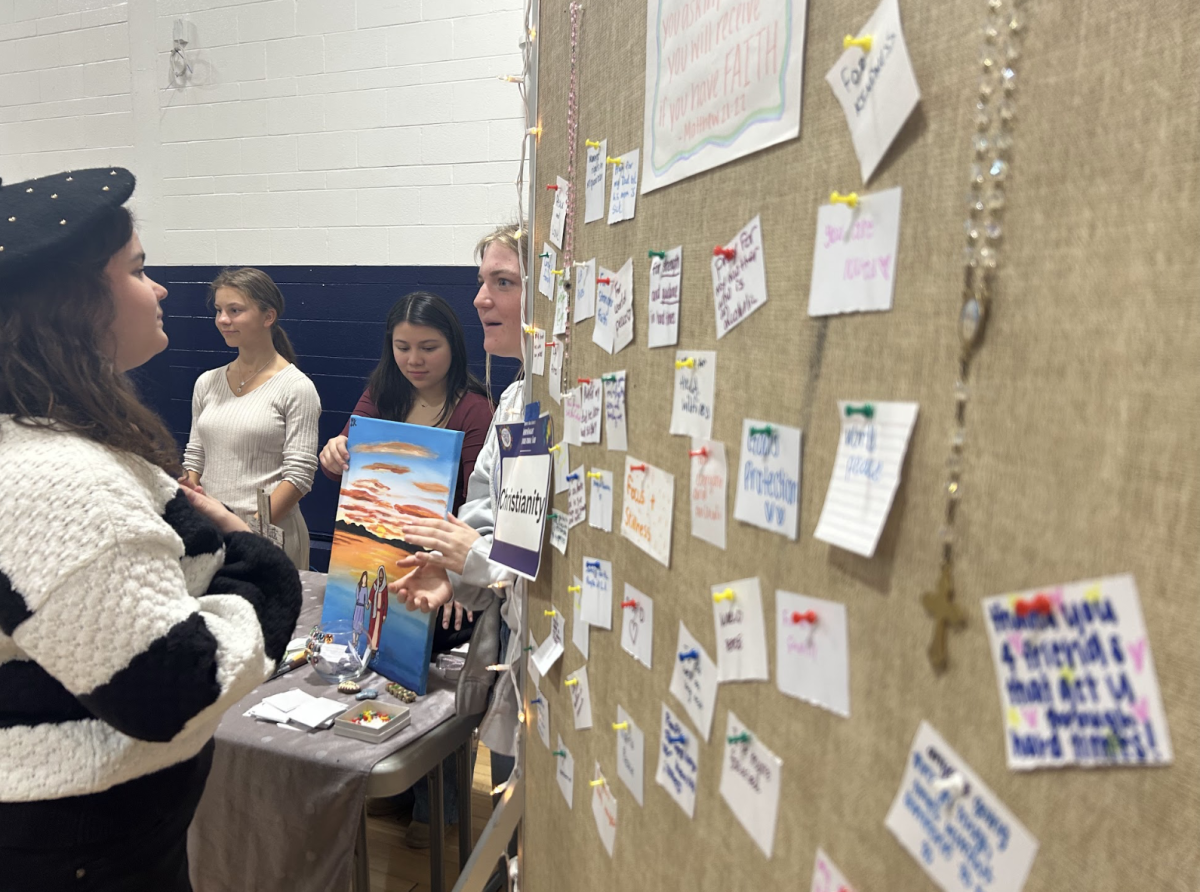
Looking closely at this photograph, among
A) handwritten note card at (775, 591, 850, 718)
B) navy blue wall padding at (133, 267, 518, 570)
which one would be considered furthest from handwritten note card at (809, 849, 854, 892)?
navy blue wall padding at (133, 267, 518, 570)

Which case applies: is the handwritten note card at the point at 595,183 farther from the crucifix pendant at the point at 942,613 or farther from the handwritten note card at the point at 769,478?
the crucifix pendant at the point at 942,613

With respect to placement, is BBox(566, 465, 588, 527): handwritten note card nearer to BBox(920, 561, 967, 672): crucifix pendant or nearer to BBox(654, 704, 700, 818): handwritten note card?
BBox(654, 704, 700, 818): handwritten note card

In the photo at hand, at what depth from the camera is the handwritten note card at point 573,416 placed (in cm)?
110

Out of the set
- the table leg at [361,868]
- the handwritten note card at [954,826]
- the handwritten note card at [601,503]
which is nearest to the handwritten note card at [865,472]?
the handwritten note card at [954,826]

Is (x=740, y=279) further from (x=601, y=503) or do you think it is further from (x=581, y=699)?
(x=581, y=699)

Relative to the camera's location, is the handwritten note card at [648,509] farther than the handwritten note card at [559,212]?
No

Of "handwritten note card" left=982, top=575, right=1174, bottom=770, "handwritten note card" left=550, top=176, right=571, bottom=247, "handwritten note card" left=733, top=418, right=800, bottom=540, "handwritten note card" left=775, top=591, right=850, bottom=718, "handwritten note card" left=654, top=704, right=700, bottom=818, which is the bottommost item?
"handwritten note card" left=654, top=704, right=700, bottom=818

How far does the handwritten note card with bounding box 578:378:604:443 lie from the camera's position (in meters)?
1.03

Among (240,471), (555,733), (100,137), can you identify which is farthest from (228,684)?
(100,137)

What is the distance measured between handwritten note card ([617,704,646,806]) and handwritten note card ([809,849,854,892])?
1.08 ft

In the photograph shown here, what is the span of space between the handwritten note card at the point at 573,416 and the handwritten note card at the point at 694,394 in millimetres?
296

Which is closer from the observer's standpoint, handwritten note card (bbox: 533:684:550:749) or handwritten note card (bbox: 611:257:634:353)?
handwritten note card (bbox: 611:257:634:353)

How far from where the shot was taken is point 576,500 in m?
1.13

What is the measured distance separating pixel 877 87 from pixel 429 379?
2.00 meters
